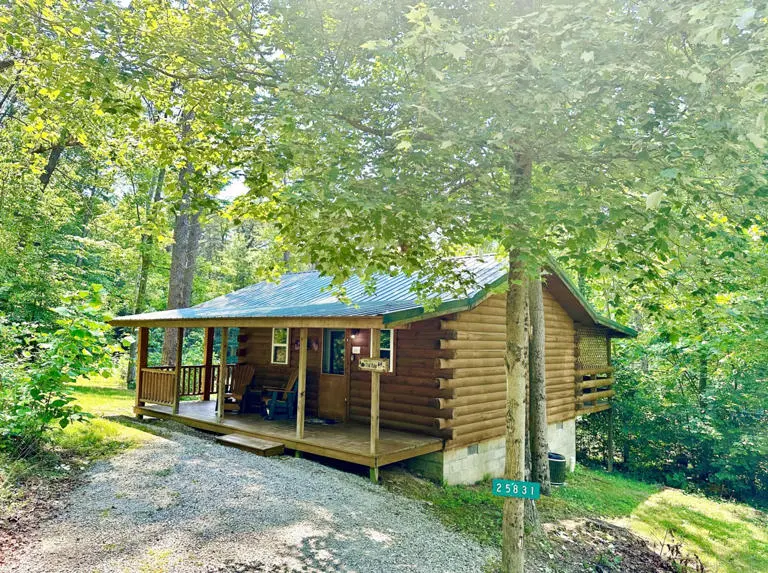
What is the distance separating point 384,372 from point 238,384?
16.3ft

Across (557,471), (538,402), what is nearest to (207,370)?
(538,402)

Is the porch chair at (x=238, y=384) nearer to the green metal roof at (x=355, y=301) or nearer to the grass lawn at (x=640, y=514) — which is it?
the green metal roof at (x=355, y=301)

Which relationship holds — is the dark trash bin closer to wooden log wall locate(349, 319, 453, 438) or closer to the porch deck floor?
wooden log wall locate(349, 319, 453, 438)

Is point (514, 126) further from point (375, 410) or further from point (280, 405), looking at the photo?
point (280, 405)

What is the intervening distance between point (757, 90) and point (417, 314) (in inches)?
194

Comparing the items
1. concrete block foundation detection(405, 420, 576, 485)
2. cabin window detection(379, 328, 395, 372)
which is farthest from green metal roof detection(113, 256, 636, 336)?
concrete block foundation detection(405, 420, 576, 485)

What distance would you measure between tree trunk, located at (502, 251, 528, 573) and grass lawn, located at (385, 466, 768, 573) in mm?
996

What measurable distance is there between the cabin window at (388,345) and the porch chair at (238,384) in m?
3.54

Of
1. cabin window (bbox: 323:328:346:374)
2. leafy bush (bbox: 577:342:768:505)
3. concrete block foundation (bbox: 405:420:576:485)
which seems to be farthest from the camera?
leafy bush (bbox: 577:342:768:505)

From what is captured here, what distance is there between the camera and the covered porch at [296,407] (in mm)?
7898

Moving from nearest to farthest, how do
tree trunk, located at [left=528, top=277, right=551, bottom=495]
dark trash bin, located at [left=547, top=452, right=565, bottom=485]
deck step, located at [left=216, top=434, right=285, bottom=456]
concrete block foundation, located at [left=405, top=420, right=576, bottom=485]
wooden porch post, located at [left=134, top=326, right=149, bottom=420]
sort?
deck step, located at [left=216, top=434, right=285, bottom=456] → concrete block foundation, located at [left=405, top=420, right=576, bottom=485] → tree trunk, located at [left=528, top=277, right=551, bottom=495] → dark trash bin, located at [left=547, top=452, right=565, bottom=485] → wooden porch post, located at [left=134, top=326, right=149, bottom=420]

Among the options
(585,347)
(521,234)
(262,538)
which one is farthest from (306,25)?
(585,347)

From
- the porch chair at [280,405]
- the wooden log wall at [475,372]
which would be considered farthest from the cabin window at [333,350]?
the wooden log wall at [475,372]

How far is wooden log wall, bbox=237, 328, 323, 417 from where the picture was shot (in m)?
11.2
